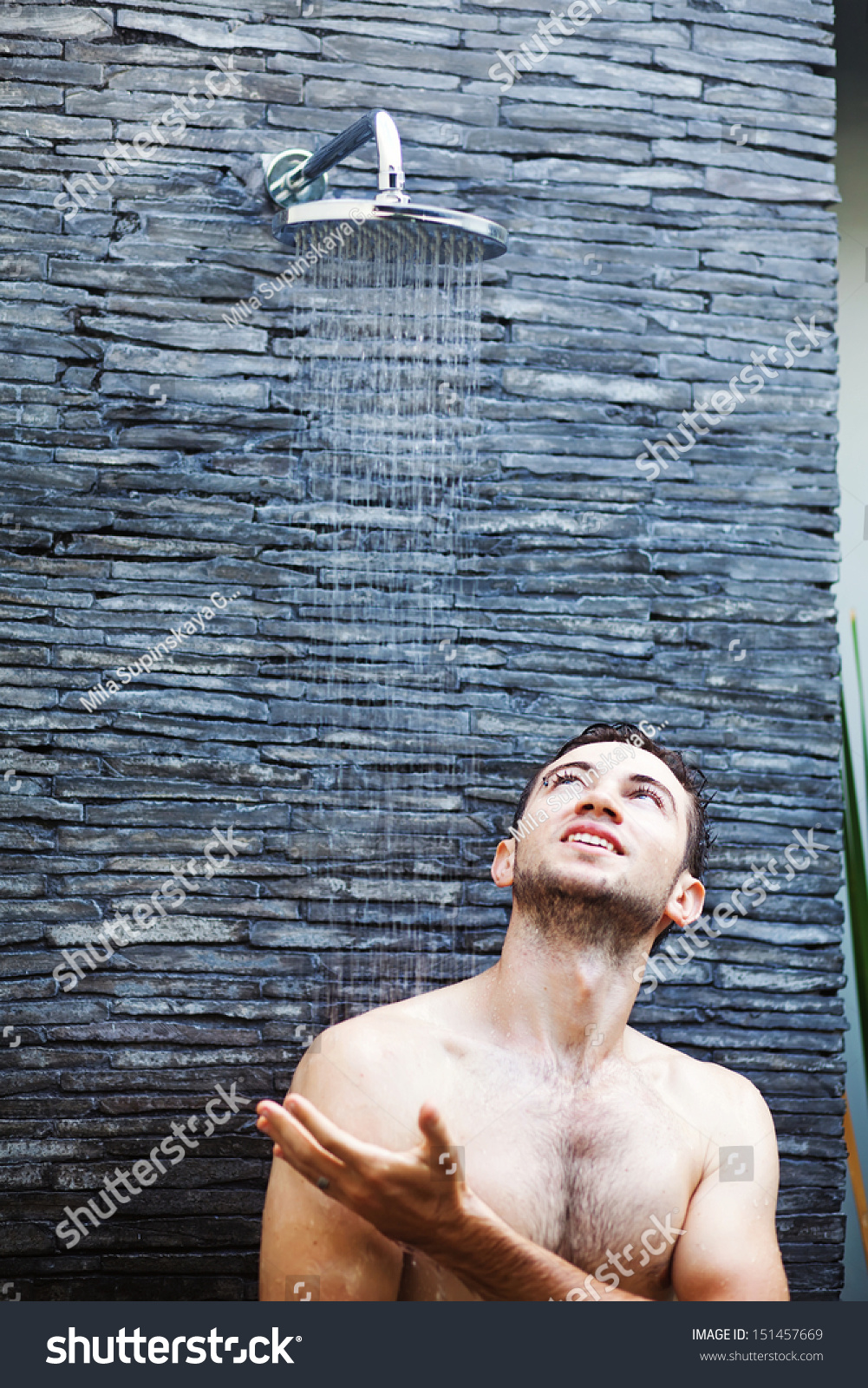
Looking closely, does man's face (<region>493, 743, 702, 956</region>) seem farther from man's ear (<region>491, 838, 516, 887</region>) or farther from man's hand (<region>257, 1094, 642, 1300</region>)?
man's hand (<region>257, 1094, 642, 1300</region>)

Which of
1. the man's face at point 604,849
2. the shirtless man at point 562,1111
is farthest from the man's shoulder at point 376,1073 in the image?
the man's face at point 604,849

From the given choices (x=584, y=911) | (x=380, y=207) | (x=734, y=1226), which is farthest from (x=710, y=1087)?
(x=380, y=207)

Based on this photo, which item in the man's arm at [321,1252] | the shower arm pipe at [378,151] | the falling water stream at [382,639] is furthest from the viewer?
the falling water stream at [382,639]

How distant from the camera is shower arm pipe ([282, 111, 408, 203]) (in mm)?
1734

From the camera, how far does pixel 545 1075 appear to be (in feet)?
5.40

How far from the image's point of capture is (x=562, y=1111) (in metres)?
1.62

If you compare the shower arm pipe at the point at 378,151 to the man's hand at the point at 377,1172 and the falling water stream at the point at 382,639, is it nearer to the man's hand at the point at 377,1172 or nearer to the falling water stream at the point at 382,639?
the falling water stream at the point at 382,639

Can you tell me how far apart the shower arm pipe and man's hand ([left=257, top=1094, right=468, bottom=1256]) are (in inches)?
46.2

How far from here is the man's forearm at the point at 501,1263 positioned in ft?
4.42

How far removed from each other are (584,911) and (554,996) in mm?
130

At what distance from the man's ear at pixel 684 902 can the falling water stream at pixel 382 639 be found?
44 cm

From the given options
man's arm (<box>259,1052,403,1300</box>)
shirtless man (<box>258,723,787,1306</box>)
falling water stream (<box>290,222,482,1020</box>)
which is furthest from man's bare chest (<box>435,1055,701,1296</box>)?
falling water stream (<box>290,222,482,1020</box>)

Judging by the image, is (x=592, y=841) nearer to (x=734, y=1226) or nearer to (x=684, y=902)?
(x=684, y=902)

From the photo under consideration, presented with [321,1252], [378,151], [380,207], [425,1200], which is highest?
[378,151]
